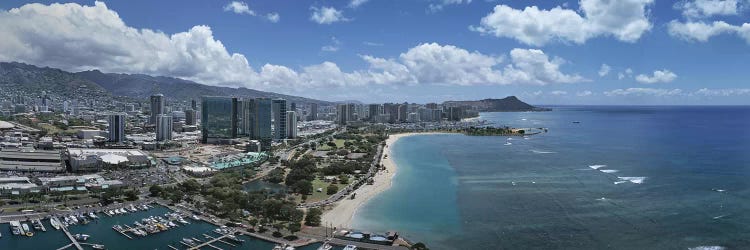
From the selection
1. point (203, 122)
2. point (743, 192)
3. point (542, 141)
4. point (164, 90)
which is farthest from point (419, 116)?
point (164, 90)

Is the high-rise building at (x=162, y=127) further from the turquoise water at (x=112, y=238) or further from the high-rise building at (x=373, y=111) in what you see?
the high-rise building at (x=373, y=111)

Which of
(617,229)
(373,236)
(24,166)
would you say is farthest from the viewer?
(24,166)

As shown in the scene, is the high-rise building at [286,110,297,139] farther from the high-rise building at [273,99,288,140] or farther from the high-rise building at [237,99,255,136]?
the high-rise building at [237,99,255,136]

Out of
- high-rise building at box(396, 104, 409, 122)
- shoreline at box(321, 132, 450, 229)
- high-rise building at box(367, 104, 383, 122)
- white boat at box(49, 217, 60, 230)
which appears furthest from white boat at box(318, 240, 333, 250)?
high-rise building at box(396, 104, 409, 122)

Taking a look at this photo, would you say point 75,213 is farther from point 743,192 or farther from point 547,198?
point 743,192

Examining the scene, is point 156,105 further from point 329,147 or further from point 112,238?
point 112,238

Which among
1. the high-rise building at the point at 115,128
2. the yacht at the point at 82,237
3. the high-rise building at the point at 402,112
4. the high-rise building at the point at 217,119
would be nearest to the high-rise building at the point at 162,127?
the high-rise building at the point at 115,128

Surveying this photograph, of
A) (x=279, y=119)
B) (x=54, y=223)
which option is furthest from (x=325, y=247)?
(x=279, y=119)
